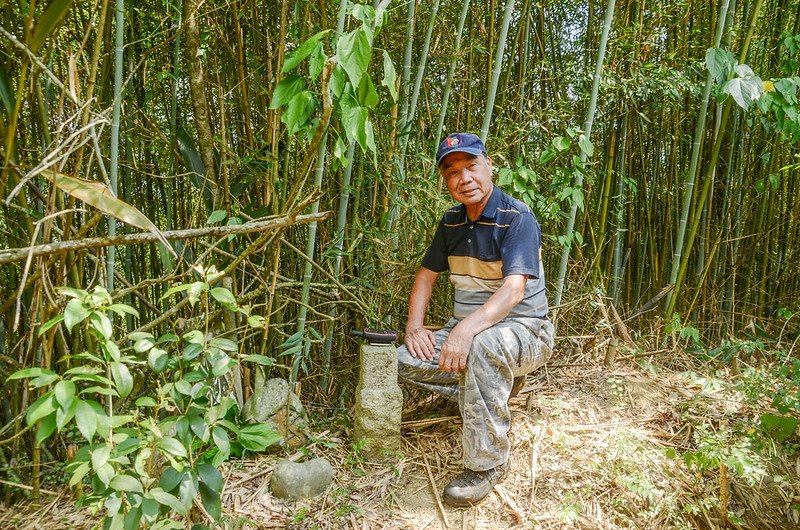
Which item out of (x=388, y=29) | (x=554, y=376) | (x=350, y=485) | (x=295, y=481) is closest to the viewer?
(x=295, y=481)

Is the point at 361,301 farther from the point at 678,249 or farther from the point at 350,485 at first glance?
the point at 678,249

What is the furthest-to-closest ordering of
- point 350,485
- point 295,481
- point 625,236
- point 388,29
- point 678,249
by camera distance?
point 625,236
point 678,249
point 388,29
point 350,485
point 295,481

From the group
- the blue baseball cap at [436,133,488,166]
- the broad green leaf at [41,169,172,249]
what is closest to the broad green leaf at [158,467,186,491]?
the broad green leaf at [41,169,172,249]

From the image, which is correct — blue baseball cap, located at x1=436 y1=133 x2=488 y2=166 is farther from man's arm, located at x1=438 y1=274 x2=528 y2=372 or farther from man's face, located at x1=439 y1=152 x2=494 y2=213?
man's arm, located at x1=438 y1=274 x2=528 y2=372

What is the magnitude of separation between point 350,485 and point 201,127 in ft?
4.79

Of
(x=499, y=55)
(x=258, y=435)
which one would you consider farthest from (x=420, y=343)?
(x=499, y=55)

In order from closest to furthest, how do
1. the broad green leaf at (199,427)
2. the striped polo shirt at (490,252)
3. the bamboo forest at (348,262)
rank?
the broad green leaf at (199,427), the bamboo forest at (348,262), the striped polo shirt at (490,252)

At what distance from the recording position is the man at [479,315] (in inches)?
71.9

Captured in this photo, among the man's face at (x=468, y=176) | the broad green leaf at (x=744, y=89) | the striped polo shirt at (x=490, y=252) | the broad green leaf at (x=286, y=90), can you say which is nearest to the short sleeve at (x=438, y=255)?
the striped polo shirt at (x=490, y=252)

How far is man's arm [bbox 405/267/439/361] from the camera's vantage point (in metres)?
2.05

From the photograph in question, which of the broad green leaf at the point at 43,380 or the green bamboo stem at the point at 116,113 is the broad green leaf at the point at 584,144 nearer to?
the green bamboo stem at the point at 116,113

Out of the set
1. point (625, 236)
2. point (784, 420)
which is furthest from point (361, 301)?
point (625, 236)

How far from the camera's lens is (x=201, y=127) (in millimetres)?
1901

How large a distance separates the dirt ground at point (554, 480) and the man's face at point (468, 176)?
0.98 metres
